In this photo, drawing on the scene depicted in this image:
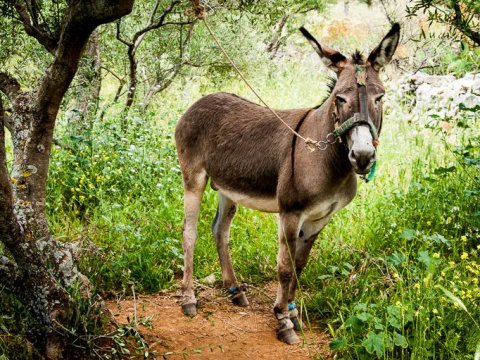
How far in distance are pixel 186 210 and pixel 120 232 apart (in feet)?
2.40

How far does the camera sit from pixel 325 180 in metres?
3.75

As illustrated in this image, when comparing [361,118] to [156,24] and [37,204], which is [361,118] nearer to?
[37,204]

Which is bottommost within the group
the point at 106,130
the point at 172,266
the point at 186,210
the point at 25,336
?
the point at 172,266

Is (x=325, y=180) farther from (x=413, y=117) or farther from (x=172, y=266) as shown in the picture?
(x=413, y=117)

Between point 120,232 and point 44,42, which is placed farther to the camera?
point 120,232

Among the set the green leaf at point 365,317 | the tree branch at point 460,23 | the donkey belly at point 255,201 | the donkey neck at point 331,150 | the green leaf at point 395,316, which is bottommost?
the green leaf at point 365,317

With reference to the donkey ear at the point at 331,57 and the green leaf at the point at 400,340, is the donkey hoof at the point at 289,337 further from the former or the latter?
the donkey ear at the point at 331,57

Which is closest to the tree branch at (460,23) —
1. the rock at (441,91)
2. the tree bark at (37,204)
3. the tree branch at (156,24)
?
the tree bark at (37,204)

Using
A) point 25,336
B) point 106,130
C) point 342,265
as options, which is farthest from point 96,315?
point 106,130

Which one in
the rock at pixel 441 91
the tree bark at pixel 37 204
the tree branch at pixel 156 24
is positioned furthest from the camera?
the rock at pixel 441 91

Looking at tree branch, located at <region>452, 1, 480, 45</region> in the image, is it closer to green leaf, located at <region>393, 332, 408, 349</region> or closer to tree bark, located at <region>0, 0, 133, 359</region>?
green leaf, located at <region>393, 332, 408, 349</region>

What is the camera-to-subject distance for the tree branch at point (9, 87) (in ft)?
10.5

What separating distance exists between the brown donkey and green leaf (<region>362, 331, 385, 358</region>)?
2.66 ft

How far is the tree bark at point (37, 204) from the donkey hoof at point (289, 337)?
5.38 feet
